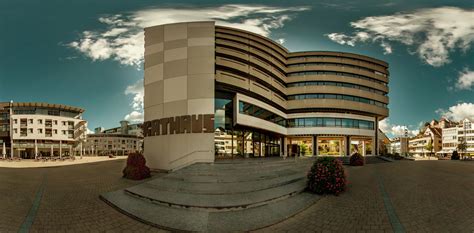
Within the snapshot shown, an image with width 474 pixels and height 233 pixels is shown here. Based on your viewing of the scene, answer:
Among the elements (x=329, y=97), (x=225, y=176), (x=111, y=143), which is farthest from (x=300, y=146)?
(x=111, y=143)

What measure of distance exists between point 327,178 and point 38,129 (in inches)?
3032

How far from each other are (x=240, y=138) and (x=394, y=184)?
15146mm

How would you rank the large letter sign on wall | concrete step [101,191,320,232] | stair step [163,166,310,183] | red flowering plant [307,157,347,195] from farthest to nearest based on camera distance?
the large letter sign on wall, stair step [163,166,310,183], red flowering plant [307,157,347,195], concrete step [101,191,320,232]

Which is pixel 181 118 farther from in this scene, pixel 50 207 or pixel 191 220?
pixel 191 220

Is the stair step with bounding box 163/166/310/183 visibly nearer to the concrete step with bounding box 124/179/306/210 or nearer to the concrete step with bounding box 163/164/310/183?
the concrete step with bounding box 163/164/310/183

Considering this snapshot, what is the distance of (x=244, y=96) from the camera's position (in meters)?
23.7

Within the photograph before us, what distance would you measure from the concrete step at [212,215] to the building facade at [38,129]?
211 feet

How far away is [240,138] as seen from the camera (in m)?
25.0

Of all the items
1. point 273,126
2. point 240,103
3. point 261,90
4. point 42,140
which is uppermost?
point 261,90

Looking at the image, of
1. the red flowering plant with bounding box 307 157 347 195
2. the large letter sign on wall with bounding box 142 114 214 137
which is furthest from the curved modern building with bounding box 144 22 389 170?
the red flowering plant with bounding box 307 157 347 195

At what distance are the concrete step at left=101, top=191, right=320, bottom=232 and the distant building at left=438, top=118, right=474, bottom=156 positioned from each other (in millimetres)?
93672

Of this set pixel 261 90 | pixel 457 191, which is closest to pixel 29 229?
pixel 457 191

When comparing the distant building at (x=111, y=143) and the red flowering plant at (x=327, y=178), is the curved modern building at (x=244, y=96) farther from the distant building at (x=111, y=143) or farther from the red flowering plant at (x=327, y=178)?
the distant building at (x=111, y=143)

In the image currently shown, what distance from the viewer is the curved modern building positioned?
778 inches
